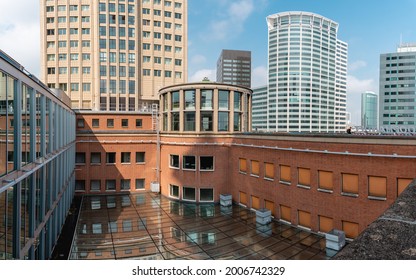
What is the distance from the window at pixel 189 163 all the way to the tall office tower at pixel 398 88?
11618cm

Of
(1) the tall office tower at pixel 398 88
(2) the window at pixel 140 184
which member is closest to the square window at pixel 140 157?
(2) the window at pixel 140 184

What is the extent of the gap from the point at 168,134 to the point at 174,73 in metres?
33.4

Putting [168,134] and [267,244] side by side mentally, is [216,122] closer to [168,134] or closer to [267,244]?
[168,134]

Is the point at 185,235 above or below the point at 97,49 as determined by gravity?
below

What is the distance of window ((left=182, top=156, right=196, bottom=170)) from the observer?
2484 cm

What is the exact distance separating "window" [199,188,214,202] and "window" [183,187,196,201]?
66cm

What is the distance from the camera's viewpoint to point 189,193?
988 inches

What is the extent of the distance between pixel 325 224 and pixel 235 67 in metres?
182

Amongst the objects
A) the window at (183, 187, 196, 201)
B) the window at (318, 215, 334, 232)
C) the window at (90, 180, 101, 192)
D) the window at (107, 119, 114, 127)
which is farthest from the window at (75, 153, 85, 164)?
the window at (318, 215, 334, 232)

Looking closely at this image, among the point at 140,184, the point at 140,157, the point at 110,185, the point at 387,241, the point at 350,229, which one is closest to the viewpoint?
the point at 387,241

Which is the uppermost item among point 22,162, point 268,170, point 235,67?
point 235,67

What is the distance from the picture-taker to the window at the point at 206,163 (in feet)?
80.9

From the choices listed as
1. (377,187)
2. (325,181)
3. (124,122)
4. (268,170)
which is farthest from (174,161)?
(377,187)

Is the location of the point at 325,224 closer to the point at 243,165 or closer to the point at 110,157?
the point at 243,165
